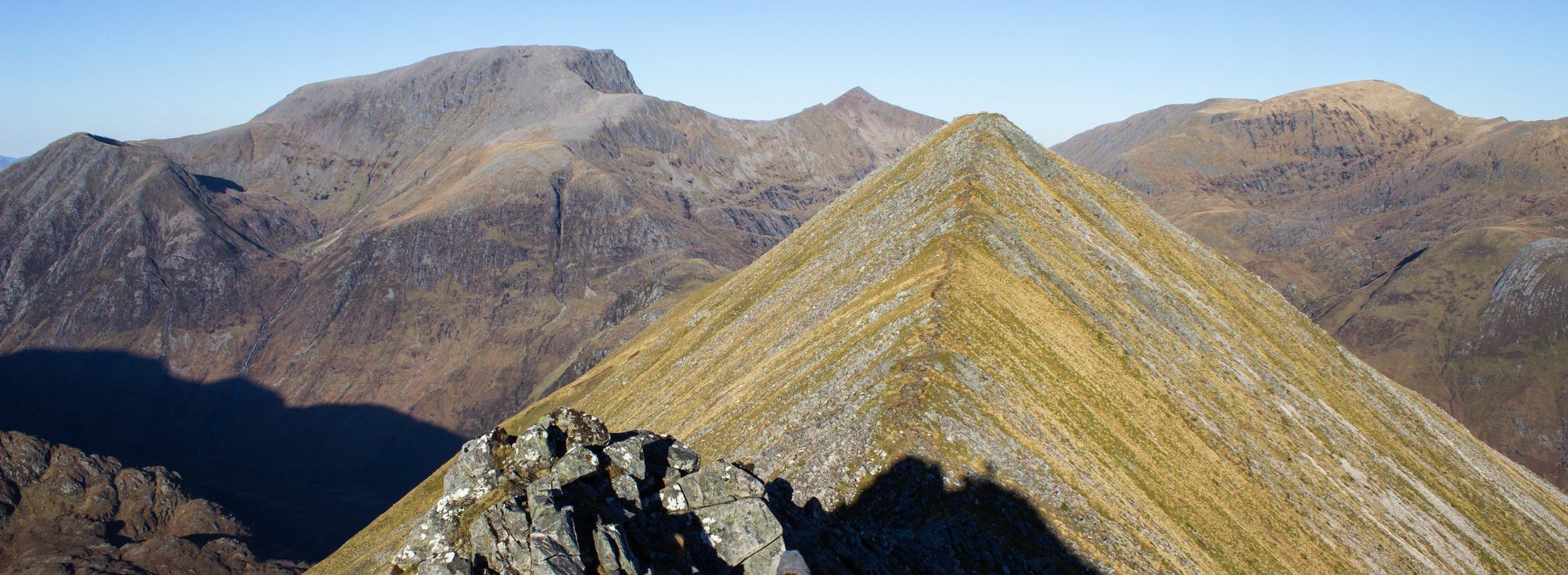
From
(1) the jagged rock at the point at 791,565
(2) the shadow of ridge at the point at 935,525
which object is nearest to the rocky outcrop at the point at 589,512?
(1) the jagged rock at the point at 791,565

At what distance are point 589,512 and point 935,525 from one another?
17.1m

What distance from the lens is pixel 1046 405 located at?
50.2 m

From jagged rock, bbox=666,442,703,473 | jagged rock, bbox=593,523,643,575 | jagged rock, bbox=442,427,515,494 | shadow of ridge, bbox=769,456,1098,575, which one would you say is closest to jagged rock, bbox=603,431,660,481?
jagged rock, bbox=666,442,703,473

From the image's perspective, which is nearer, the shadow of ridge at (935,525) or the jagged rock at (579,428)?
the shadow of ridge at (935,525)

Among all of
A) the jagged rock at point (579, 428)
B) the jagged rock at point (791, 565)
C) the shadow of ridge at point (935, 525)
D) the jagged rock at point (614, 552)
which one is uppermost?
the jagged rock at point (579, 428)

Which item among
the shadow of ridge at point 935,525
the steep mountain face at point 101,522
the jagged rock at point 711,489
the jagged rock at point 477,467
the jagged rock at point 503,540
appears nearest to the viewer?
the jagged rock at point 503,540

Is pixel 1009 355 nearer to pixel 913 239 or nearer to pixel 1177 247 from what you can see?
pixel 913 239

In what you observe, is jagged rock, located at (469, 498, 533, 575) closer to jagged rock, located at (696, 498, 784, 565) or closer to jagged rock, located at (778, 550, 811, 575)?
jagged rock, located at (696, 498, 784, 565)

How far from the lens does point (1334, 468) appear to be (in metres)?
68.8

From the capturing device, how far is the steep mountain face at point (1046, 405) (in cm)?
4053

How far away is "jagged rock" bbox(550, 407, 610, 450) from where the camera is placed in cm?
3066

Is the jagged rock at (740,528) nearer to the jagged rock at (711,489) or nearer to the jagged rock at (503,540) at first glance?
the jagged rock at (711,489)

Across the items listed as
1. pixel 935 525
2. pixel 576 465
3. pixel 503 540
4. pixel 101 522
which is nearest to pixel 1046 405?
pixel 935 525

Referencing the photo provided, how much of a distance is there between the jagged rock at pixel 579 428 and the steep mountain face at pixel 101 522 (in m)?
163
